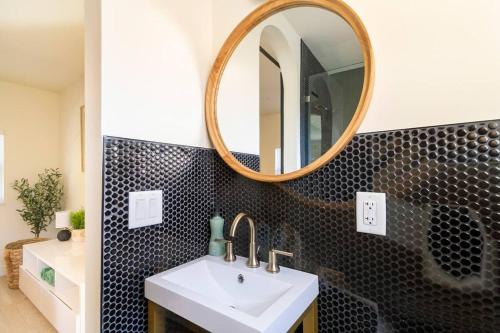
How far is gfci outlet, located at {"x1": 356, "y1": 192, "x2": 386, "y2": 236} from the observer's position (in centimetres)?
77

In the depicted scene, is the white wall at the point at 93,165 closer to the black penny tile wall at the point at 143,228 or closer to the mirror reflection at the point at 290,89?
the black penny tile wall at the point at 143,228

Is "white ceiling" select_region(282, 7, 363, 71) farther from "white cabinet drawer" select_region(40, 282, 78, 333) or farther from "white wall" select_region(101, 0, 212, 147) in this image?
"white cabinet drawer" select_region(40, 282, 78, 333)

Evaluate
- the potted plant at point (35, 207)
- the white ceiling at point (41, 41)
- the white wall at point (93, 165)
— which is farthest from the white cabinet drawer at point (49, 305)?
the white ceiling at point (41, 41)

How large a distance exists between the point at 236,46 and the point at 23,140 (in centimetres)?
351

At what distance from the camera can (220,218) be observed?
117 cm

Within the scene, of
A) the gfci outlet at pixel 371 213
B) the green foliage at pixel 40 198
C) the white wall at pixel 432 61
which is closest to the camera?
the white wall at pixel 432 61

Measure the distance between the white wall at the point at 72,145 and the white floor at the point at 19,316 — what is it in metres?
1.06

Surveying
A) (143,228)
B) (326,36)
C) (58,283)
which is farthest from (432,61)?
(58,283)

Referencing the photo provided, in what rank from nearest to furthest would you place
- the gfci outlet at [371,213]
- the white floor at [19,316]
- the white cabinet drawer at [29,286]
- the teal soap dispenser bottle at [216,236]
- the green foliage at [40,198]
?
the gfci outlet at [371,213] → the teal soap dispenser bottle at [216,236] → the white floor at [19,316] → the white cabinet drawer at [29,286] → the green foliage at [40,198]

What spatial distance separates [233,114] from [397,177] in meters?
0.77

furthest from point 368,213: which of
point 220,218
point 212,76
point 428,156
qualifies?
point 212,76

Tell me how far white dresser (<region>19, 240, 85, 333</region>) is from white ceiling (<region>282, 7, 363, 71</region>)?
1.92 metres

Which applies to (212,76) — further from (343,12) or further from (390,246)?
(390,246)

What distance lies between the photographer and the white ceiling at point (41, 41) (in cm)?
177
